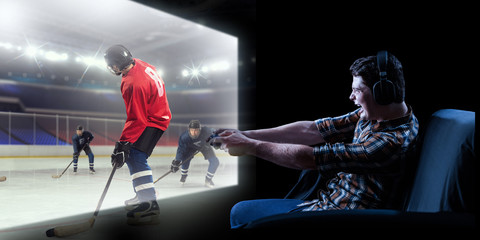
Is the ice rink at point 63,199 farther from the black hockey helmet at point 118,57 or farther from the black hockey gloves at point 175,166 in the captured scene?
the black hockey helmet at point 118,57

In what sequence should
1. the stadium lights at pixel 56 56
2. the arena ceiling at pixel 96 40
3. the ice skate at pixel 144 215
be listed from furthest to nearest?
the stadium lights at pixel 56 56 → the arena ceiling at pixel 96 40 → the ice skate at pixel 144 215

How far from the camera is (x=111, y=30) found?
44.3 feet

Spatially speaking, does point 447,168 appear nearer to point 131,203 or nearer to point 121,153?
point 121,153

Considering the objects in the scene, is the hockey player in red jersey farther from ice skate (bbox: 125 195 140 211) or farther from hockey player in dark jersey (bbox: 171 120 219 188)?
hockey player in dark jersey (bbox: 171 120 219 188)

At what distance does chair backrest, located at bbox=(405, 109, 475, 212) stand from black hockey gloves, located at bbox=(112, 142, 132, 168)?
6.68 feet

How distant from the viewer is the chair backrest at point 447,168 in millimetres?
686

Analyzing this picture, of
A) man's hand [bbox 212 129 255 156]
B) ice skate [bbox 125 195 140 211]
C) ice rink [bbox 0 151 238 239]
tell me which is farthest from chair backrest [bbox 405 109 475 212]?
ice skate [bbox 125 195 140 211]

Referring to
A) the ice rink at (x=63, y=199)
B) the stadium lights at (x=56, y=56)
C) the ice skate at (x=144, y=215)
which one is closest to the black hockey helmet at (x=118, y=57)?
the ice skate at (x=144, y=215)

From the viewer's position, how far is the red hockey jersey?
8.35 ft

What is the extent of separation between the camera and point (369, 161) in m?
0.77

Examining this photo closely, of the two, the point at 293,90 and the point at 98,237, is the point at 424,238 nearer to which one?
the point at 293,90

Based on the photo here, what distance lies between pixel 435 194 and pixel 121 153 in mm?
2137

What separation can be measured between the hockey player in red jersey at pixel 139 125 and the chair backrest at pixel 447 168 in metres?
1.96

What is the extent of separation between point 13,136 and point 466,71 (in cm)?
1305
